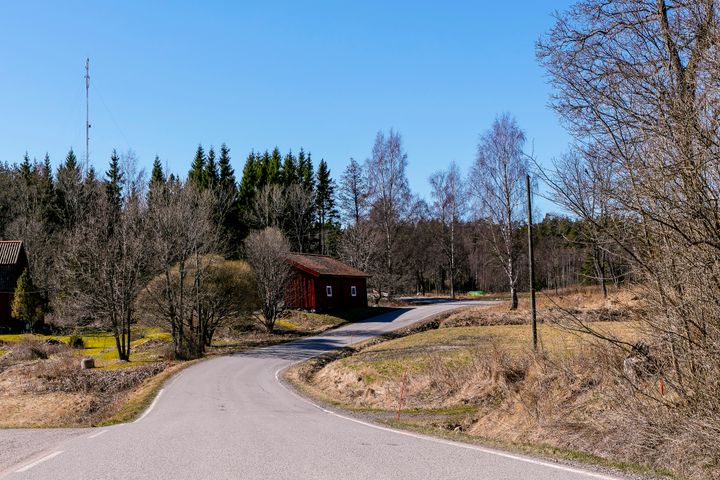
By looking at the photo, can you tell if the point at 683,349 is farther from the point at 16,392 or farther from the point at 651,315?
the point at 16,392

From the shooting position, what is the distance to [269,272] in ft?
139

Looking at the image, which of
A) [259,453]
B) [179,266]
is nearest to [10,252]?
[179,266]

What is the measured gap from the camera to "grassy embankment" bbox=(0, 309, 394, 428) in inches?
797

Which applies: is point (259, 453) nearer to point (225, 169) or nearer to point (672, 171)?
point (672, 171)

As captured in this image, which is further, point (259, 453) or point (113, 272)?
point (113, 272)

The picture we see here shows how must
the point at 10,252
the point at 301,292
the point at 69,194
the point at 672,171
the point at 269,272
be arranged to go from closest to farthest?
the point at 672,171, the point at 269,272, the point at 301,292, the point at 10,252, the point at 69,194

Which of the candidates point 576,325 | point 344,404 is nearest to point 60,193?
point 344,404

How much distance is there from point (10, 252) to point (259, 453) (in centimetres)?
5122

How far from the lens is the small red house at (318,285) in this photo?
4978cm

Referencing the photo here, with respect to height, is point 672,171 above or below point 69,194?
below

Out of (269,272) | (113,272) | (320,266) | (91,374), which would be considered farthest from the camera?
(320,266)

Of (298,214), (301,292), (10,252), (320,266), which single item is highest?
(298,214)

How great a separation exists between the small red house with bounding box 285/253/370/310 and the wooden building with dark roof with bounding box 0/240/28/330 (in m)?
22.7

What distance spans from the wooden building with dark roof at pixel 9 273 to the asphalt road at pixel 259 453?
3961 centimetres
